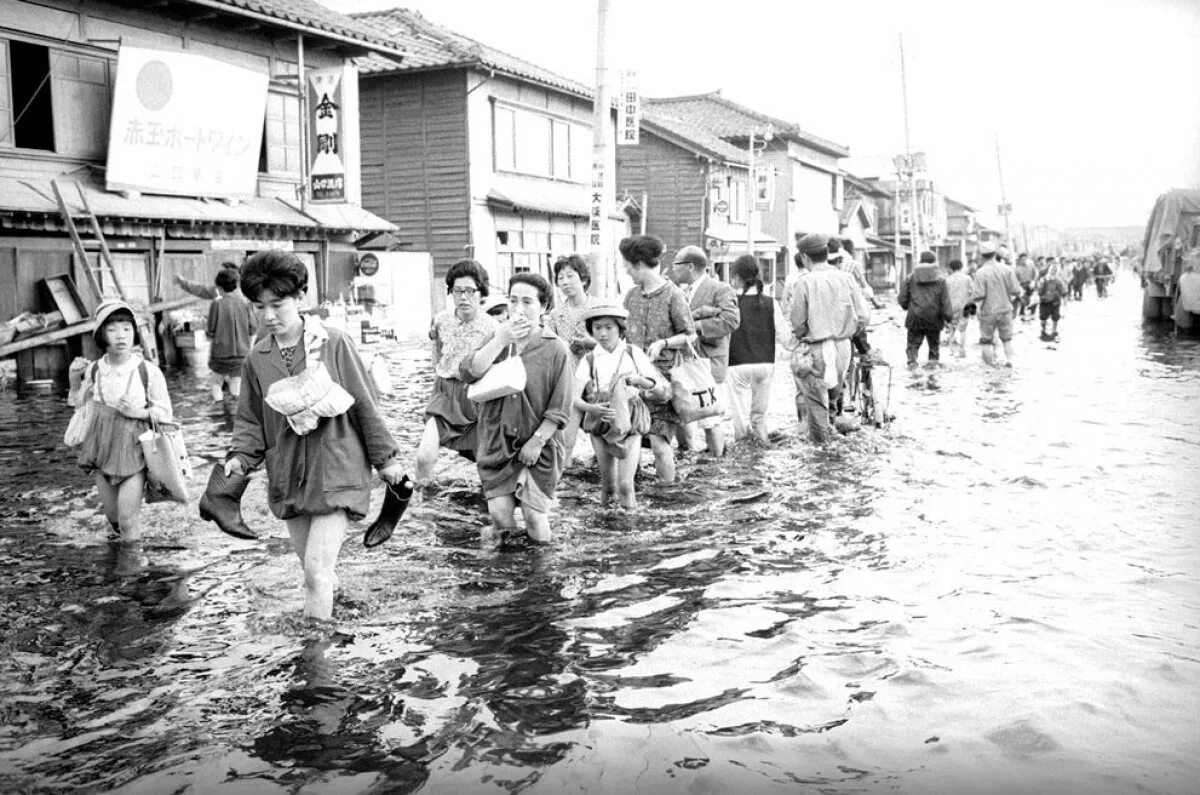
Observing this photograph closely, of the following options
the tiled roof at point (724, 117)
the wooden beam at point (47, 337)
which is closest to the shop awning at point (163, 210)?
the wooden beam at point (47, 337)

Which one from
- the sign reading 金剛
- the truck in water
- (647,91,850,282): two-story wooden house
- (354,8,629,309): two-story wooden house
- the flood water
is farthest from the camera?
(647,91,850,282): two-story wooden house

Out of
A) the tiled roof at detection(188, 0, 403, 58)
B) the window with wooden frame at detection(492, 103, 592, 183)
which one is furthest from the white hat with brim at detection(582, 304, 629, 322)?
the window with wooden frame at detection(492, 103, 592, 183)

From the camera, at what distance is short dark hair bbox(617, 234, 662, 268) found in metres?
8.79

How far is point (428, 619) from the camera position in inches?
220

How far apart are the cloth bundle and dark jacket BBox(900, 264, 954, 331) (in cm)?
1278

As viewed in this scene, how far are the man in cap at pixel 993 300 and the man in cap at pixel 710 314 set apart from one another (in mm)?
8615

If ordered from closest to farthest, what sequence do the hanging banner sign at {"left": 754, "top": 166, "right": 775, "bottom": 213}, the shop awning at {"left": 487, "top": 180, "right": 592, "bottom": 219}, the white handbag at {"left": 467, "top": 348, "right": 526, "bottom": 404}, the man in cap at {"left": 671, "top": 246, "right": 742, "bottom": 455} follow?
1. the white handbag at {"left": 467, "top": 348, "right": 526, "bottom": 404}
2. the man in cap at {"left": 671, "top": 246, "right": 742, "bottom": 455}
3. the shop awning at {"left": 487, "top": 180, "right": 592, "bottom": 219}
4. the hanging banner sign at {"left": 754, "top": 166, "right": 775, "bottom": 213}

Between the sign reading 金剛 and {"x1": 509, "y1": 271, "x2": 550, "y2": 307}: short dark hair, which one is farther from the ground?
the sign reading 金剛

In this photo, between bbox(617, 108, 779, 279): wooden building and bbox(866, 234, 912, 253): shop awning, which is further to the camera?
bbox(866, 234, 912, 253): shop awning

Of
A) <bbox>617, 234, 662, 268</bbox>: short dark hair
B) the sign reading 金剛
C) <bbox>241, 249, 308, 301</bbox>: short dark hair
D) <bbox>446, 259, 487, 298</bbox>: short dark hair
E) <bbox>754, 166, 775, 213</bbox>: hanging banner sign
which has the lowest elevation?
<bbox>241, 249, 308, 301</bbox>: short dark hair

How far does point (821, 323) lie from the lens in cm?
1062

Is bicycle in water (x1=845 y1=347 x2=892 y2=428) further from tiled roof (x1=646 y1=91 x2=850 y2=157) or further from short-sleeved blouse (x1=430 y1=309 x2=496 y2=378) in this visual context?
tiled roof (x1=646 y1=91 x2=850 y2=157)

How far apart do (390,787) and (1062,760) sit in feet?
7.64

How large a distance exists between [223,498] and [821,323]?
6780mm
